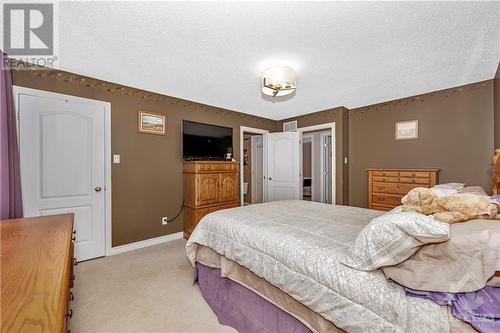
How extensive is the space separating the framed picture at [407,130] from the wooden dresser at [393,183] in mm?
692

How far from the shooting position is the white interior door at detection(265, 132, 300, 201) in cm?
479

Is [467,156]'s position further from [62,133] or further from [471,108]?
[62,133]

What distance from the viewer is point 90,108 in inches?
113

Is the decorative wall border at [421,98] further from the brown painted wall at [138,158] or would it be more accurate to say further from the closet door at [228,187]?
the brown painted wall at [138,158]

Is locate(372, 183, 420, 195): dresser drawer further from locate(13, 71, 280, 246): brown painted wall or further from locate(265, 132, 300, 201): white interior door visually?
locate(13, 71, 280, 246): brown painted wall

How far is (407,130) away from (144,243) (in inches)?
184

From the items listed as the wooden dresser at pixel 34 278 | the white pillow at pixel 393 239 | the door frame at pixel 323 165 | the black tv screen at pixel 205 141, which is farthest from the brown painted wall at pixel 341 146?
the wooden dresser at pixel 34 278

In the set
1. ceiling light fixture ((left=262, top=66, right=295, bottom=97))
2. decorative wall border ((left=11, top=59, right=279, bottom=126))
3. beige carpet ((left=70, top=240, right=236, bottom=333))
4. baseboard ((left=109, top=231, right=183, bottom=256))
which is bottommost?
beige carpet ((left=70, top=240, right=236, bottom=333))

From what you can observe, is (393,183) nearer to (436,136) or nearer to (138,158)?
(436,136)

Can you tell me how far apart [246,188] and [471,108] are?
16.4ft

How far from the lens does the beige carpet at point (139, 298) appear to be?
167cm

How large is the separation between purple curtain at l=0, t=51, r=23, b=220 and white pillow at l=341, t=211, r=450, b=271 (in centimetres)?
277

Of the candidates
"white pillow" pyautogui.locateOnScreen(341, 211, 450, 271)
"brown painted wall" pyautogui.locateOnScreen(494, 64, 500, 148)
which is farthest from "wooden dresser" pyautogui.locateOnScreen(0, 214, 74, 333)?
"brown painted wall" pyautogui.locateOnScreen(494, 64, 500, 148)

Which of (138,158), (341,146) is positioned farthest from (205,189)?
(341,146)
